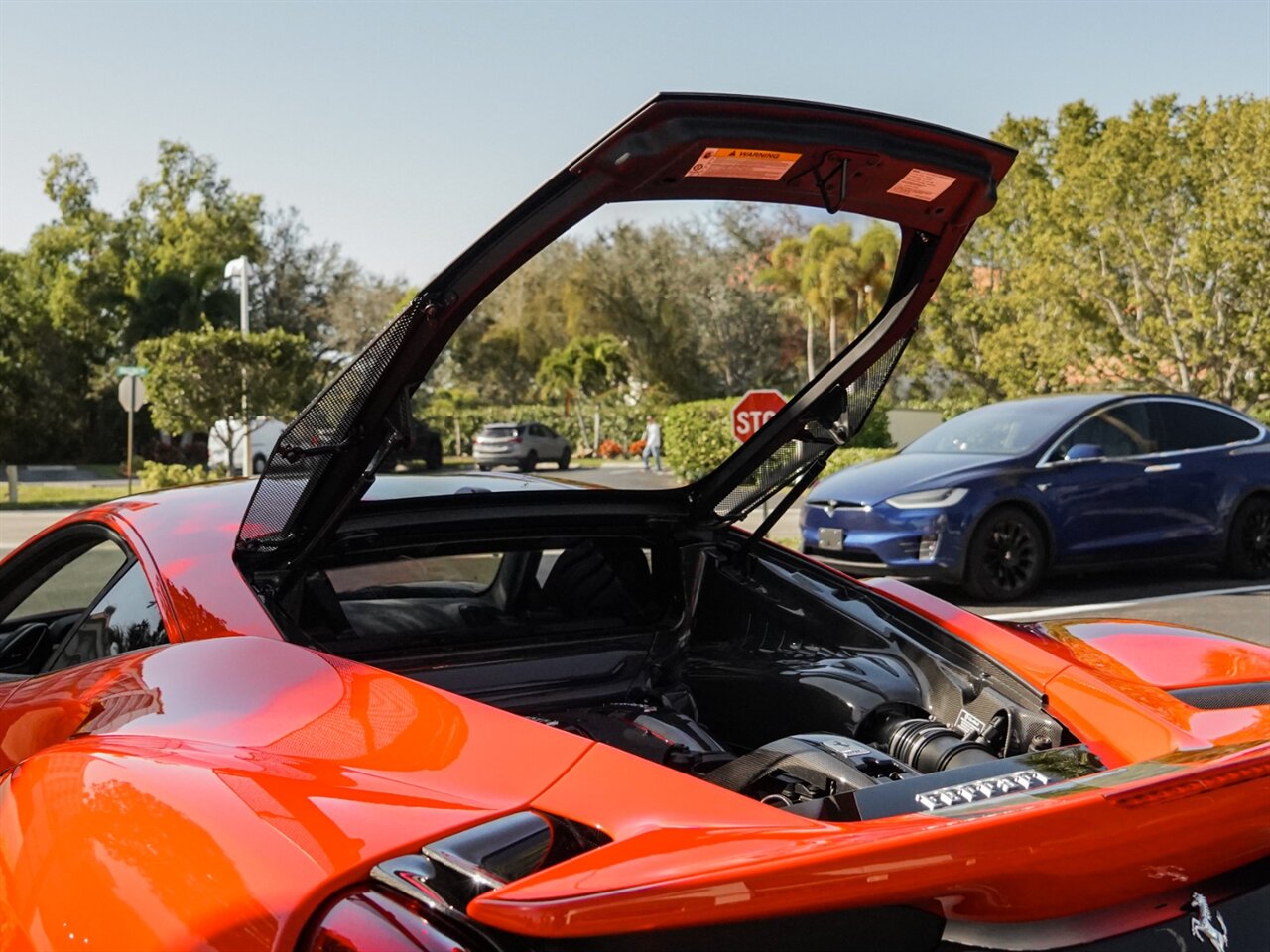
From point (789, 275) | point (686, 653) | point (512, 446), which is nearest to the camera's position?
point (686, 653)

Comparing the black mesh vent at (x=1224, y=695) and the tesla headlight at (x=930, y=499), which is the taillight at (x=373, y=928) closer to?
the black mesh vent at (x=1224, y=695)

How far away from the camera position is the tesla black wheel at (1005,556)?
28.5 ft

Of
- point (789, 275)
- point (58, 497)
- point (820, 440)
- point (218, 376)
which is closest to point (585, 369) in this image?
point (789, 275)

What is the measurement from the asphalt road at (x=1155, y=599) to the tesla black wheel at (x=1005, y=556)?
13 cm

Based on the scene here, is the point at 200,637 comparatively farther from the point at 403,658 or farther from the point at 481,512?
the point at 481,512

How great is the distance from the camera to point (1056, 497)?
29.2 ft

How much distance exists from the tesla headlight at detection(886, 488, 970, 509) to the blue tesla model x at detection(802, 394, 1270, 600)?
0.4 inches

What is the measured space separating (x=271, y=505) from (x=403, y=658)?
1.69 ft

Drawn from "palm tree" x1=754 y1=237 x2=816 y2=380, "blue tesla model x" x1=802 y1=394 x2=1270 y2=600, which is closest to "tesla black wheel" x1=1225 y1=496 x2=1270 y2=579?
"blue tesla model x" x1=802 y1=394 x2=1270 y2=600

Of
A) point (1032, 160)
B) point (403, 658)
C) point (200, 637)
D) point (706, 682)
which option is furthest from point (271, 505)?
point (1032, 160)

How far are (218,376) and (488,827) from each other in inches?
880

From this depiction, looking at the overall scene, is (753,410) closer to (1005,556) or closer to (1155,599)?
(1005,556)

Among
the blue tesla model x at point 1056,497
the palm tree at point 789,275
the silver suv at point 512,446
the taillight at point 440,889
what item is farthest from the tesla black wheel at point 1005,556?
the palm tree at point 789,275

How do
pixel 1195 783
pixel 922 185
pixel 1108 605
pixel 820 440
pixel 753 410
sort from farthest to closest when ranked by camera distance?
pixel 753 410
pixel 1108 605
pixel 820 440
pixel 922 185
pixel 1195 783
